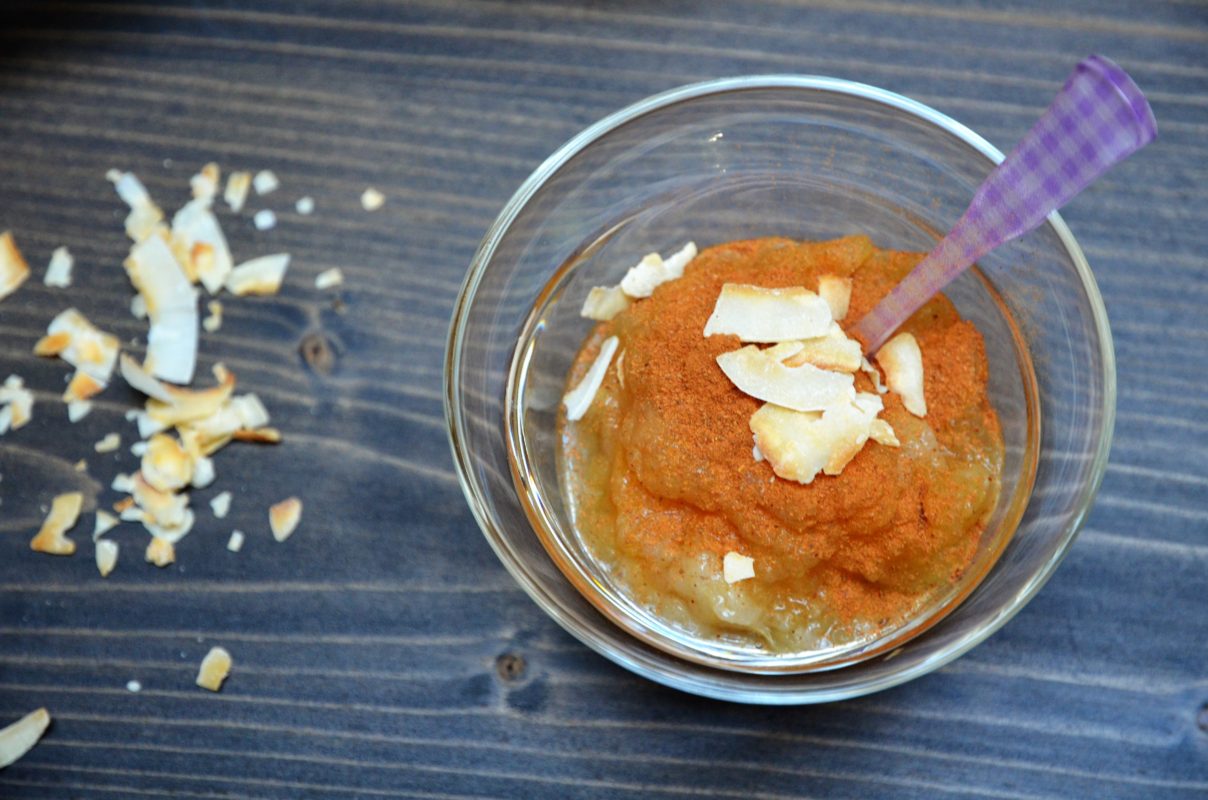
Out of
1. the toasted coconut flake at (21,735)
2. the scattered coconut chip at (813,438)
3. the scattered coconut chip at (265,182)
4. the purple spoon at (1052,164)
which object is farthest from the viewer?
→ the scattered coconut chip at (265,182)

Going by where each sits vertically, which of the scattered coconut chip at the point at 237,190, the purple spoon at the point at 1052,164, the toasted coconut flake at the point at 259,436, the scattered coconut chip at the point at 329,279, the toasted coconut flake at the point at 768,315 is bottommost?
the purple spoon at the point at 1052,164

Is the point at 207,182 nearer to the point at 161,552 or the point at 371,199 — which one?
the point at 371,199

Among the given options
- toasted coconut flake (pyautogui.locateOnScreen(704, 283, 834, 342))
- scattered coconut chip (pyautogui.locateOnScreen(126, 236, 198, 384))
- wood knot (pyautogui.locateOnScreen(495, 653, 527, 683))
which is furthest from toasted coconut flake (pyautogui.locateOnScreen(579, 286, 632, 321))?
scattered coconut chip (pyautogui.locateOnScreen(126, 236, 198, 384))

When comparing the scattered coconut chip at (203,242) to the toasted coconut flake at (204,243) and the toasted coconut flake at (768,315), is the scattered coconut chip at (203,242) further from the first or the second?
the toasted coconut flake at (768,315)

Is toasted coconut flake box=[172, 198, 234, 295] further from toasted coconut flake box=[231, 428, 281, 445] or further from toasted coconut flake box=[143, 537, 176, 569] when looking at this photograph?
toasted coconut flake box=[143, 537, 176, 569]

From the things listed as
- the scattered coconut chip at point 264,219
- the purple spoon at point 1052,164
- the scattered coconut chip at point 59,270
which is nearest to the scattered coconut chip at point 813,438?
the purple spoon at point 1052,164

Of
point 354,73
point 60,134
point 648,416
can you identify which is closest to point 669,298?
point 648,416
